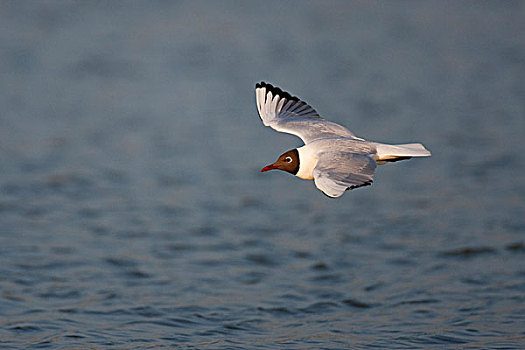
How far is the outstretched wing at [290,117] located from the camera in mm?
7445

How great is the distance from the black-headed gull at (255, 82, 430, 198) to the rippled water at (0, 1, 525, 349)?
1.68 metres

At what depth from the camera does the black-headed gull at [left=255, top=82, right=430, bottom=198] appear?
243 inches

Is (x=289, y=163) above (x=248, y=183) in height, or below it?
below

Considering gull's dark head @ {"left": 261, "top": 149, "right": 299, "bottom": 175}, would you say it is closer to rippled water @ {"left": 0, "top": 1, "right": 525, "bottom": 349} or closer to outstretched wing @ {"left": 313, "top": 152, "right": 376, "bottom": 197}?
outstretched wing @ {"left": 313, "top": 152, "right": 376, "bottom": 197}

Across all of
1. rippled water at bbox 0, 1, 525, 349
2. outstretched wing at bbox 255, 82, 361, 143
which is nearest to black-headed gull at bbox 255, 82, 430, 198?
outstretched wing at bbox 255, 82, 361, 143

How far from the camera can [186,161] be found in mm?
12836

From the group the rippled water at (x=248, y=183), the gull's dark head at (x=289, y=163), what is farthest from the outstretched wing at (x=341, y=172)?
the rippled water at (x=248, y=183)

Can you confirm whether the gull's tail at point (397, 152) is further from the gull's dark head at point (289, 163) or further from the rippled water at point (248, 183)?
the rippled water at point (248, 183)

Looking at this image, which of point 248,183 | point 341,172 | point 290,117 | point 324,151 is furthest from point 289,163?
point 248,183

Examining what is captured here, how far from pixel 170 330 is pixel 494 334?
2.66 m

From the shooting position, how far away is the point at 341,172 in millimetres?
6238

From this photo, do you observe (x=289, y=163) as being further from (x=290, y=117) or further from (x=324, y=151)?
(x=290, y=117)

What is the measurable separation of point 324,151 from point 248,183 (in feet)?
17.9

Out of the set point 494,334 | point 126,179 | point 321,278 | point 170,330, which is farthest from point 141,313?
point 126,179
